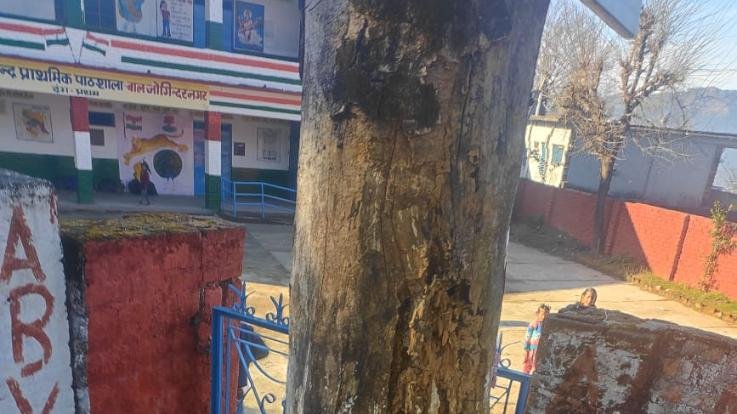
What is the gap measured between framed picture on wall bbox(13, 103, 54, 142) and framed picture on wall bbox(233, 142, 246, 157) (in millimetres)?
4177

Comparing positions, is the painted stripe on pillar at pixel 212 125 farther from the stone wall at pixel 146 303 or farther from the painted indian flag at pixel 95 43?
the stone wall at pixel 146 303

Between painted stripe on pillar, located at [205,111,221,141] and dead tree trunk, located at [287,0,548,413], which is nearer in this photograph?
dead tree trunk, located at [287,0,548,413]

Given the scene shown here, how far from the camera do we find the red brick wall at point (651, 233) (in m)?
8.84

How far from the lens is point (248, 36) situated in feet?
36.1

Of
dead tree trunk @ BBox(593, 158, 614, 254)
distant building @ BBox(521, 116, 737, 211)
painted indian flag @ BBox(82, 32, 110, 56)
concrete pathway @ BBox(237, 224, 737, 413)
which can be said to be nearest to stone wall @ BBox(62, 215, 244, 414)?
concrete pathway @ BBox(237, 224, 737, 413)

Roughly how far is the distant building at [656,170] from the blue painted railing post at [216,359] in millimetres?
12806

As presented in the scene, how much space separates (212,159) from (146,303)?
9334mm

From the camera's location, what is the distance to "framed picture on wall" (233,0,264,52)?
1081 cm

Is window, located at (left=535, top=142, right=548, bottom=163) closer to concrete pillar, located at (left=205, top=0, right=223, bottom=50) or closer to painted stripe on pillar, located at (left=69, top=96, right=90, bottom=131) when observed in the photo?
concrete pillar, located at (left=205, top=0, right=223, bottom=50)

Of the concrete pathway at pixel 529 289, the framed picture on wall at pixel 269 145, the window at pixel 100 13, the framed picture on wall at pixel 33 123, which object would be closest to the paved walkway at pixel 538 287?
the concrete pathway at pixel 529 289

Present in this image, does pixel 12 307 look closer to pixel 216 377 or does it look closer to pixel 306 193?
pixel 216 377

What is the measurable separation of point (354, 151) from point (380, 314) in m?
0.21

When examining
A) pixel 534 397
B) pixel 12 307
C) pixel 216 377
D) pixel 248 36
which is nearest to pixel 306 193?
pixel 12 307

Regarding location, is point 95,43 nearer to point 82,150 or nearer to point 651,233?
point 82,150
